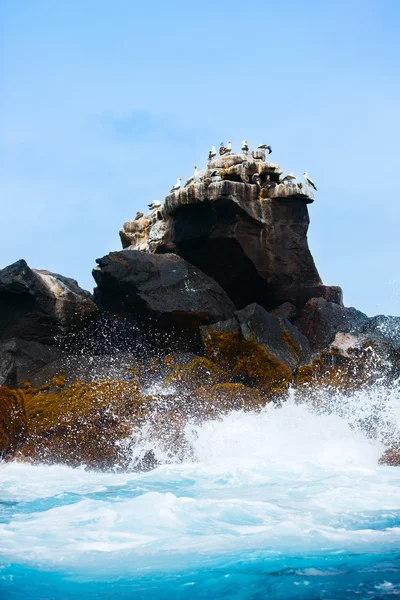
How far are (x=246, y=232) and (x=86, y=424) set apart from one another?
32.2 ft

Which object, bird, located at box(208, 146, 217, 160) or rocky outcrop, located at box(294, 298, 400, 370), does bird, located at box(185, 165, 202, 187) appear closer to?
bird, located at box(208, 146, 217, 160)

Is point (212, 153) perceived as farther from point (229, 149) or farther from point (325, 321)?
point (325, 321)

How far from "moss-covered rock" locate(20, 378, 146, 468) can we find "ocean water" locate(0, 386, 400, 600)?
0.44m

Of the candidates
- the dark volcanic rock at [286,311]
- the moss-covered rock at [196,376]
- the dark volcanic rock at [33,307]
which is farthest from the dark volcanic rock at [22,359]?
the dark volcanic rock at [286,311]

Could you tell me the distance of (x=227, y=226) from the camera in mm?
19297

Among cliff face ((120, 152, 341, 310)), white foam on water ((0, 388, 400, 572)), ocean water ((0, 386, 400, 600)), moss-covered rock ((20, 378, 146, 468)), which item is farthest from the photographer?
cliff face ((120, 152, 341, 310))

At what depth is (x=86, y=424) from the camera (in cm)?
1123

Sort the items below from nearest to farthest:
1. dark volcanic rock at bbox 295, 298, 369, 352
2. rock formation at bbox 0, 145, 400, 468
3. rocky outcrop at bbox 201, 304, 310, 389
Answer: rock formation at bbox 0, 145, 400, 468
rocky outcrop at bbox 201, 304, 310, 389
dark volcanic rock at bbox 295, 298, 369, 352

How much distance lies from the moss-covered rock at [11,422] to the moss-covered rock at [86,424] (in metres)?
0.18

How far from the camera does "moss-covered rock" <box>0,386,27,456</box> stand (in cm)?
1112

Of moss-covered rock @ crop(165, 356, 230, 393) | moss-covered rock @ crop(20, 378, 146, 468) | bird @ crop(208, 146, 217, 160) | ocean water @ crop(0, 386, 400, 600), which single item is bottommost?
ocean water @ crop(0, 386, 400, 600)

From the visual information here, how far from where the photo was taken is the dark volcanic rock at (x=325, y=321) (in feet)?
56.0

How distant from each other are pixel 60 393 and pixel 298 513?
780 cm

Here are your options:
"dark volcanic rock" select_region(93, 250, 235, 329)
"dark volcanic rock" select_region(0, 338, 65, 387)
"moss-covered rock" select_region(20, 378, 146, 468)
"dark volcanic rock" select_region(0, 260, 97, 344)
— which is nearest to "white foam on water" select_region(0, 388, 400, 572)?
"moss-covered rock" select_region(20, 378, 146, 468)
